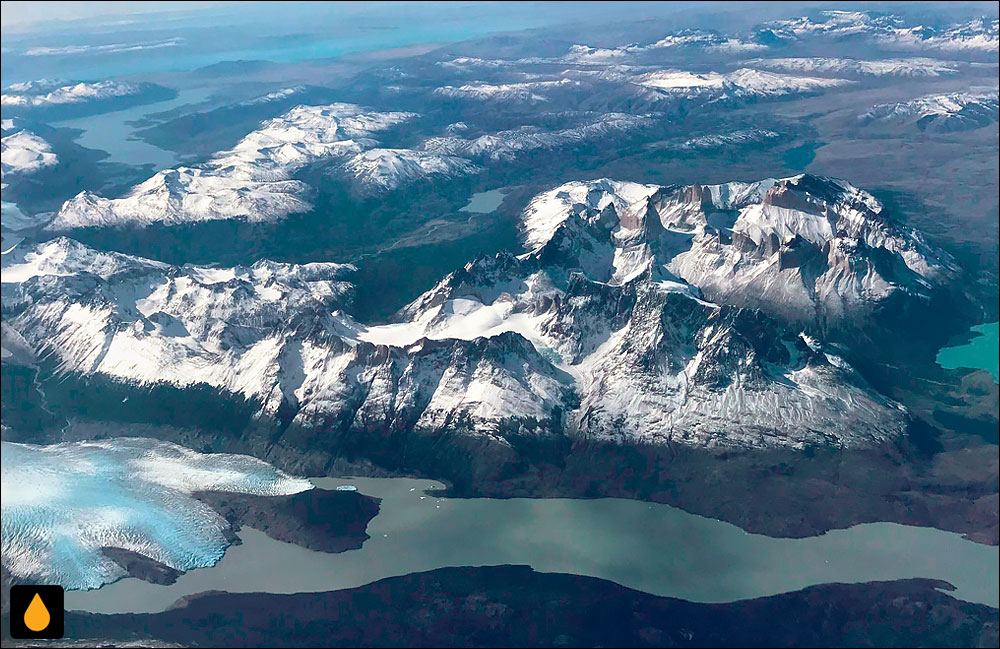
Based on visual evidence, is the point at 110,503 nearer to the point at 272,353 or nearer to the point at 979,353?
the point at 272,353

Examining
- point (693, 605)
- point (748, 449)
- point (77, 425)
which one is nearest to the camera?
point (693, 605)

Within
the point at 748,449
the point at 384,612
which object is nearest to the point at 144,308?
the point at 384,612

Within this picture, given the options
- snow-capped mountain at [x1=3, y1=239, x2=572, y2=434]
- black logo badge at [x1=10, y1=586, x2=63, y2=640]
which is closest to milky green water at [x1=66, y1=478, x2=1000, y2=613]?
snow-capped mountain at [x1=3, y1=239, x2=572, y2=434]

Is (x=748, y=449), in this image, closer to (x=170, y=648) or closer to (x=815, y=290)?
(x=815, y=290)

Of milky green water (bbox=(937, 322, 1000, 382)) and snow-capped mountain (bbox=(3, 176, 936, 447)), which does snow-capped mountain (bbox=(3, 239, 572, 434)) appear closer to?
snow-capped mountain (bbox=(3, 176, 936, 447))

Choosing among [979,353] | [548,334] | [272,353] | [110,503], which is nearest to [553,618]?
[110,503]

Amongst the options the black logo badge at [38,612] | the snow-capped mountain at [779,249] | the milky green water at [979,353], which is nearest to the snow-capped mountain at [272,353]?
the snow-capped mountain at [779,249]

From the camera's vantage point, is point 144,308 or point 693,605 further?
point 144,308
